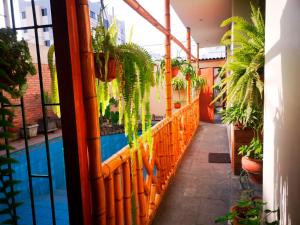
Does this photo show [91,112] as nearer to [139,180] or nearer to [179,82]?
[139,180]

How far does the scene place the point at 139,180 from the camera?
2006mm

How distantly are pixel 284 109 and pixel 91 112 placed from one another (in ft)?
3.20

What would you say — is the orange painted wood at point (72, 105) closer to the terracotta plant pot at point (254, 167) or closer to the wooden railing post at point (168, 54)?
the terracotta plant pot at point (254, 167)

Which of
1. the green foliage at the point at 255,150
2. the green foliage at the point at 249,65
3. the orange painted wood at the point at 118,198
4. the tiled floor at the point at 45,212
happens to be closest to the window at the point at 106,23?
the orange painted wood at the point at 118,198

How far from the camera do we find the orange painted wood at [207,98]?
8195mm

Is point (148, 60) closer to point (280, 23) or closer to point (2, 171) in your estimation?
point (280, 23)

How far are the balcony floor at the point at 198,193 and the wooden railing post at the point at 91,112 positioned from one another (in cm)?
133

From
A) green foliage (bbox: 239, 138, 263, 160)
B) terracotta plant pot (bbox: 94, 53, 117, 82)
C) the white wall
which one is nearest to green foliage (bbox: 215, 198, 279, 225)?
the white wall

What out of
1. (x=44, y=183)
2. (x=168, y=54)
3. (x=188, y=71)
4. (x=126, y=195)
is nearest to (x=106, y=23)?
(x=126, y=195)

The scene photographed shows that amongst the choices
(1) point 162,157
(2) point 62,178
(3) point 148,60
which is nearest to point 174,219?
(1) point 162,157

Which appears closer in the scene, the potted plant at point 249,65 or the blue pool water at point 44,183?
the potted plant at point 249,65

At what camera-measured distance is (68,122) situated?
3.53 ft

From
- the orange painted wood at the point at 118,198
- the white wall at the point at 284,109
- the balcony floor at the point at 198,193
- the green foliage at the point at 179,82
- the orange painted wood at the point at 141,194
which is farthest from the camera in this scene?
the green foliage at the point at 179,82

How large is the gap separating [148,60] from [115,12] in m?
0.34
